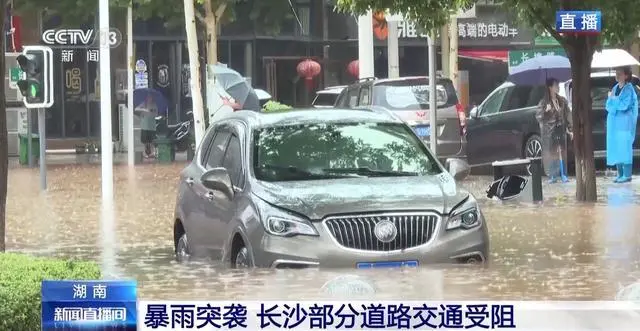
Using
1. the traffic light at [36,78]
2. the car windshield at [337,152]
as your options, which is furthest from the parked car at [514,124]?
the car windshield at [337,152]

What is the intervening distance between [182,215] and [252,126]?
1.29 meters

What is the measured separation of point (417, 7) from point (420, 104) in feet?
26.1

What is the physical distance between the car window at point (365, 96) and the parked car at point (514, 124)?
7.16 feet

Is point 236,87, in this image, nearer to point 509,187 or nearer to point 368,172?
point 509,187

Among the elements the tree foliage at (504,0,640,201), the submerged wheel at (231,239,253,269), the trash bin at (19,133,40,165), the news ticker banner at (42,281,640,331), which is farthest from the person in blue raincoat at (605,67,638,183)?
the trash bin at (19,133,40,165)

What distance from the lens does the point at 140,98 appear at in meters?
40.5

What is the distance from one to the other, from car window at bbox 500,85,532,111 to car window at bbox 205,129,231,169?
13836mm

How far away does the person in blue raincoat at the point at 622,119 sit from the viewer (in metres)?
23.5

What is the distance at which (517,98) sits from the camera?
27391 millimetres

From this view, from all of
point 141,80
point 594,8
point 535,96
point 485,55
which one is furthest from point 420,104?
point 485,55

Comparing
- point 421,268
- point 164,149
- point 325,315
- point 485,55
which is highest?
Result: point 485,55

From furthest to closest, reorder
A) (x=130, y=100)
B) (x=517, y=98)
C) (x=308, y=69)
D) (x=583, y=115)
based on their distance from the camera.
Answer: (x=308, y=69)
(x=130, y=100)
(x=517, y=98)
(x=583, y=115)

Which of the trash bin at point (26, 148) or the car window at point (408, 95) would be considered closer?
the car window at point (408, 95)

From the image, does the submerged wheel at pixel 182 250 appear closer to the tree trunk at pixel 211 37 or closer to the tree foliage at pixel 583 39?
the tree foliage at pixel 583 39
